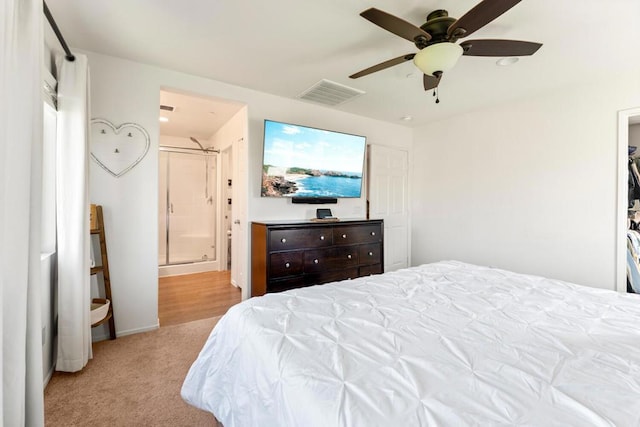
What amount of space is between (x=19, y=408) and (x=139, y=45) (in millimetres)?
2474

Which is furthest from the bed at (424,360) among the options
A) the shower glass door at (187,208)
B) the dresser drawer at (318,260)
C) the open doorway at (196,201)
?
the shower glass door at (187,208)

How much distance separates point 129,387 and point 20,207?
4.88 ft

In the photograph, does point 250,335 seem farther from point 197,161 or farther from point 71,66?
point 197,161

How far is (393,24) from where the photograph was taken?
1.56 meters

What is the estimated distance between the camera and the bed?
75cm

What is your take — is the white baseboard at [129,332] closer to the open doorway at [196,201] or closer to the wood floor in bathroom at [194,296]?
the wood floor in bathroom at [194,296]

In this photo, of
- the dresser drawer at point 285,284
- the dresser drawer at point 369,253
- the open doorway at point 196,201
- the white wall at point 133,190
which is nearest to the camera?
the white wall at point 133,190

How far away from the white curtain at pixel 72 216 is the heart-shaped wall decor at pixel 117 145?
443 millimetres

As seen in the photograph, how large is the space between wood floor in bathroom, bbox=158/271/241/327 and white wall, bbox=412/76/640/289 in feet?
10.2

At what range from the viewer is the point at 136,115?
8.72 feet

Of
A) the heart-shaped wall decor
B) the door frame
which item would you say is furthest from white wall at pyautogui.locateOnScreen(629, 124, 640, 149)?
the heart-shaped wall decor

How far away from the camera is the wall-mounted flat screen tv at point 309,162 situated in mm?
3197

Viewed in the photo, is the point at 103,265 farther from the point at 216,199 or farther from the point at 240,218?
the point at 216,199

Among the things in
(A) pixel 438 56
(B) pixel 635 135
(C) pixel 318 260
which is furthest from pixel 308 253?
(B) pixel 635 135
